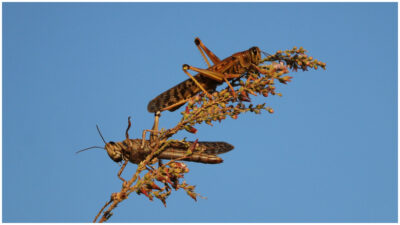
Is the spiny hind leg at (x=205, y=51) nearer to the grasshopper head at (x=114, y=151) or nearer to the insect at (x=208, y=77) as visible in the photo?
the insect at (x=208, y=77)

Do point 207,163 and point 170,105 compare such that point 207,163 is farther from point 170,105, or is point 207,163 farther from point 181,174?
point 170,105

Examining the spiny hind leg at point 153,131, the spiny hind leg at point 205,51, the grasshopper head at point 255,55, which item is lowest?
the spiny hind leg at point 153,131

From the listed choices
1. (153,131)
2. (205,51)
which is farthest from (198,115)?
(205,51)

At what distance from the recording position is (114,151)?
473 cm

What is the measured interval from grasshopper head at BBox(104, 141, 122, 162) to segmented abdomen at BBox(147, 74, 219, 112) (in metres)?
1.09

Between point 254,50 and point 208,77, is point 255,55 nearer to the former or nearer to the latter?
point 254,50

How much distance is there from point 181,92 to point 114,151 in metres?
1.38

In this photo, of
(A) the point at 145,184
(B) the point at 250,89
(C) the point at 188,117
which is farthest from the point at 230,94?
(A) the point at 145,184

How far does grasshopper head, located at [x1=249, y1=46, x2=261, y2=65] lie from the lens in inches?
204

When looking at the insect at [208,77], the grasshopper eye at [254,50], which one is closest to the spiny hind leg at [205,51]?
the insect at [208,77]

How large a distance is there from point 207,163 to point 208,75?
1.29 metres

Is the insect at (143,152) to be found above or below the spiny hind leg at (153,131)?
below

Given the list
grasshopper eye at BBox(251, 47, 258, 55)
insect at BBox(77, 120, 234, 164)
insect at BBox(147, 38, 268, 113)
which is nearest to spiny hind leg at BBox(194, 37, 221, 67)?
insect at BBox(147, 38, 268, 113)

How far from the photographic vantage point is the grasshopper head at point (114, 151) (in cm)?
472
